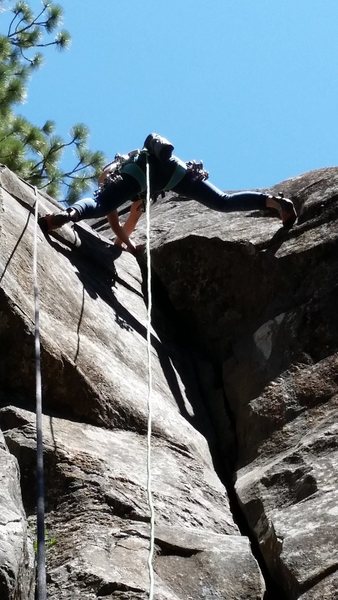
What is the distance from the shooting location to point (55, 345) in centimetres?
574

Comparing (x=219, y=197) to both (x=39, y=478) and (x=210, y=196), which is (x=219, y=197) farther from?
(x=39, y=478)

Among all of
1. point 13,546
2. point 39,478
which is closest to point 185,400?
point 39,478

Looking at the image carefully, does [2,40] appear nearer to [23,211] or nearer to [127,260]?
[127,260]

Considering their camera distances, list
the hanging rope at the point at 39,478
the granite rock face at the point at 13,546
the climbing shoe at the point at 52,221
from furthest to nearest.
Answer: the climbing shoe at the point at 52,221, the hanging rope at the point at 39,478, the granite rock face at the point at 13,546

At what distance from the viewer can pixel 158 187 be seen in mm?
7758

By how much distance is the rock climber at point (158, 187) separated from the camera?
24.7 feet

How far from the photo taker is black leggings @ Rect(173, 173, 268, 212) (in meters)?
7.90

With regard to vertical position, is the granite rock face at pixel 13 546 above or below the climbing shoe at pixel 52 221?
below

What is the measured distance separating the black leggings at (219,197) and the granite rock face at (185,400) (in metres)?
0.20

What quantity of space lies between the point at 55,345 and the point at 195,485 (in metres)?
1.14

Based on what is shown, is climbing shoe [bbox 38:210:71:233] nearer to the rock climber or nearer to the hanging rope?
the rock climber

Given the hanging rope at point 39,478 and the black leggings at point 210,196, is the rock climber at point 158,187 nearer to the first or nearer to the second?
the black leggings at point 210,196

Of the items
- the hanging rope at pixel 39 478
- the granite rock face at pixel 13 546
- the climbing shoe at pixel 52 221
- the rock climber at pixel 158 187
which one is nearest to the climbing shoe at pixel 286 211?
the rock climber at pixel 158 187

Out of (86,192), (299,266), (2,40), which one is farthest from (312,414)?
(2,40)
